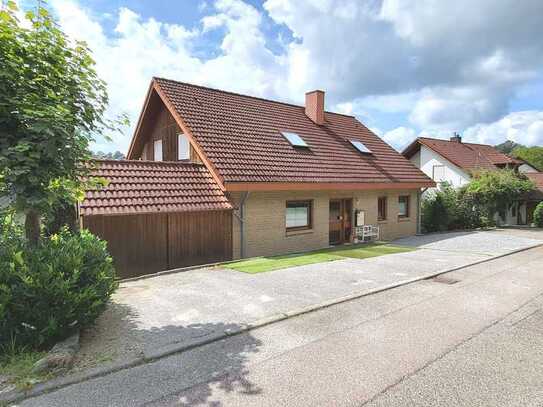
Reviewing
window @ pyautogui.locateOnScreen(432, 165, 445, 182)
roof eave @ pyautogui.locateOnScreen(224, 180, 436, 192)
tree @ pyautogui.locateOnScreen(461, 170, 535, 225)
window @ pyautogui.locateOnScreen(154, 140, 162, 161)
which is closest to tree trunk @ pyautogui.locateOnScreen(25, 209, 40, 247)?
roof eave @ pyautogui.locateOnScreen(224, 180, 436, 192)

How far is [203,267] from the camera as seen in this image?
10.3 meters

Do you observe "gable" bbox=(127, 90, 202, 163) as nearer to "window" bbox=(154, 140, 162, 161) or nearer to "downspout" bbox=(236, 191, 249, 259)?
"window" bbox=(154, 140, 162, 161)

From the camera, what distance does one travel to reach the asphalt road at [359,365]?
3.80 meters

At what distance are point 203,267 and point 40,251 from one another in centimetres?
560

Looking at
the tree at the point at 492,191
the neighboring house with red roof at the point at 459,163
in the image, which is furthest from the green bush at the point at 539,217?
the tree at the point at 492,191

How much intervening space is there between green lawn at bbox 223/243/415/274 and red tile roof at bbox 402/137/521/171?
17331mm

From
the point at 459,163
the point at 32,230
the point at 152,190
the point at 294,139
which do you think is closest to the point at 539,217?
the point at 459,163

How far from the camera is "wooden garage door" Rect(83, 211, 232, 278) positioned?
9281 millimetres

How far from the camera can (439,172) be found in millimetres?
28969

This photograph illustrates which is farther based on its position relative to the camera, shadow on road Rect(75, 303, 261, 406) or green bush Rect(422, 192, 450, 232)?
green bush Rect(422, 192, 450, 232)

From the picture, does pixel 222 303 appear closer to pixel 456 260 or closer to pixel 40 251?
pixel 40 251

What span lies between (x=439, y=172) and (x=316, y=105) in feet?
50.8

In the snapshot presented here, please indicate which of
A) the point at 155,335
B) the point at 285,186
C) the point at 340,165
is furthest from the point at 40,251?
the point at 340,165

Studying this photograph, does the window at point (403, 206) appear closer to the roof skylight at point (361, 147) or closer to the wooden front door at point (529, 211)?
the roof skylight at point (361, 147)
